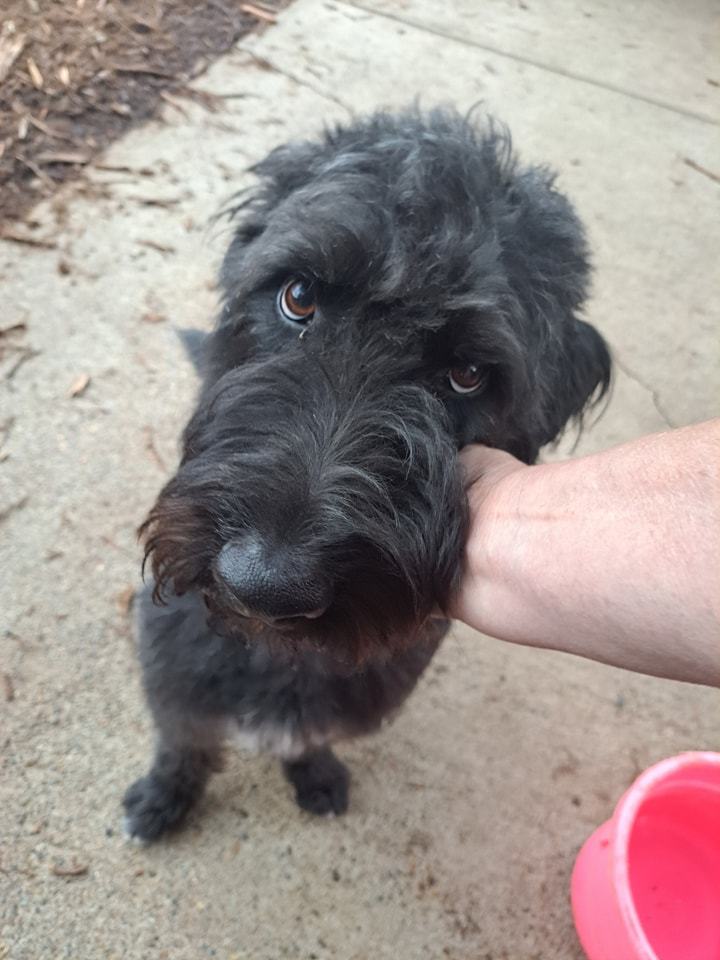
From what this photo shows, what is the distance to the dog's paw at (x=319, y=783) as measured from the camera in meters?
2.42

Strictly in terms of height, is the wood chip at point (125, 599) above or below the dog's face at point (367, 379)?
below

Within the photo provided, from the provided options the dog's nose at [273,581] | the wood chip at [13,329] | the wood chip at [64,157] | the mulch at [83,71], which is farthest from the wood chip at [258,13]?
the dog's nose at [273,581]

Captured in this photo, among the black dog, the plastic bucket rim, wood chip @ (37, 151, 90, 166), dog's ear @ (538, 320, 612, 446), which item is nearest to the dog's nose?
the black dog

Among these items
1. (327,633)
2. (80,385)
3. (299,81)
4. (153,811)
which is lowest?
(153,811)

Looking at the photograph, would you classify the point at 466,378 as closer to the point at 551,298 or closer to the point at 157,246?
the point at 551,298

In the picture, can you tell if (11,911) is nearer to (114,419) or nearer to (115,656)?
(115,656)

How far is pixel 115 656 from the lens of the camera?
2.64 m

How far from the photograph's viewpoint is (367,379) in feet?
5.55

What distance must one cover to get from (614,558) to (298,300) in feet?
3.08

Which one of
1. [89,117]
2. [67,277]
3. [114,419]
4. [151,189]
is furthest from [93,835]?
[89,117]

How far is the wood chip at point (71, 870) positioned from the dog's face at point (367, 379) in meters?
1.07

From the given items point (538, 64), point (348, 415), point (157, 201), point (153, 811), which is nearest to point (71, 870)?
point (153, 811)

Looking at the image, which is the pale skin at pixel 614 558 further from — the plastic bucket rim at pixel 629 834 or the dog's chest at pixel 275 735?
the plastic bucket rim at pixel 629 834

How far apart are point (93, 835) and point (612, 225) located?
407cm
